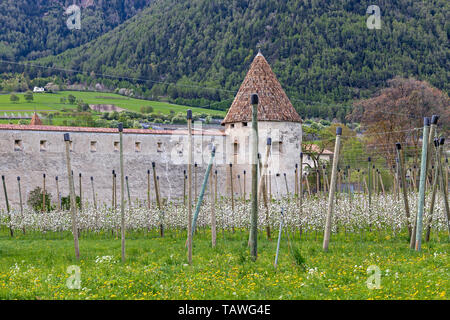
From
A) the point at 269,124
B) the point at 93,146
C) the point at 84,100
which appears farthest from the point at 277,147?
the point at 84,100

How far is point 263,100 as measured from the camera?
2353 centimetres

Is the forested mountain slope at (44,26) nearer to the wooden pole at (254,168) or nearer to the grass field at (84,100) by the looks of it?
the grass field at (84,100)

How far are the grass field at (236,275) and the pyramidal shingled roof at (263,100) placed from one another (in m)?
12.9

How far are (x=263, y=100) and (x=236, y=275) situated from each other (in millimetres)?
17024

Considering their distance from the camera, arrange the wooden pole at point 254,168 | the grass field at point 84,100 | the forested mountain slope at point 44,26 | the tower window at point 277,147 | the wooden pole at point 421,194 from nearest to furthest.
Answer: the wooden pole at point 254,168 < the wooden pole at point 421,194 < the tower window at point 277,147 < the grass field at point 84,100 < the forested mountain slope at point 44,26

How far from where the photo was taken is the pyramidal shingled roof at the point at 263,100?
23.3 m

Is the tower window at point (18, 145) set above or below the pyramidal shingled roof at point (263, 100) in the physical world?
below

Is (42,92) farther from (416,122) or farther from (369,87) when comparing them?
(416,122)

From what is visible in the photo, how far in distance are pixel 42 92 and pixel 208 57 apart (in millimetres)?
31087

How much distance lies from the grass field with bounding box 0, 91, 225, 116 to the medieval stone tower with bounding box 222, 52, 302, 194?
109 ft

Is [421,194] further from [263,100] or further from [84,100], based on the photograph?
[84,100]

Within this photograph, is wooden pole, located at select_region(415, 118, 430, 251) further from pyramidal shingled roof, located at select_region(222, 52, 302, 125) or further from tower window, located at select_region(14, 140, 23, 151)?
tower window, located at select_region(14, 140, 23, 151)

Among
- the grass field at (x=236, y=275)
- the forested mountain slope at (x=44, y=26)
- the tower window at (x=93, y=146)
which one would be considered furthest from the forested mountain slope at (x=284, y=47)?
the grass field at (x=236, y=275)

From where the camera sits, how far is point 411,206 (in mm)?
14961
